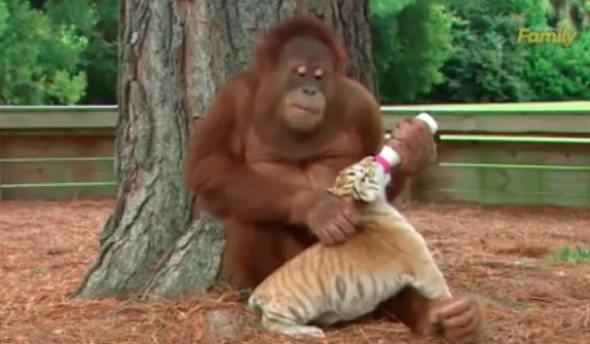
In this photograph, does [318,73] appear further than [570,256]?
No

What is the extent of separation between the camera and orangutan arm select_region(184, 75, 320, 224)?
359cm

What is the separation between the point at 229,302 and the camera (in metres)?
3.91

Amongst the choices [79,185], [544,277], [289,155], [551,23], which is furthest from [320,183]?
[551,23]

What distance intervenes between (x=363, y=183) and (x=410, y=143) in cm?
25

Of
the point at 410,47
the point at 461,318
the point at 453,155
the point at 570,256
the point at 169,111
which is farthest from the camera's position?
the point at 410,47

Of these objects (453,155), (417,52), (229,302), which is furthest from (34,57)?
(229,302)

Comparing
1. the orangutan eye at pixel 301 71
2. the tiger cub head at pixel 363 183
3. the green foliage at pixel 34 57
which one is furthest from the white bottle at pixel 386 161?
the green foliage at pixel 34 57

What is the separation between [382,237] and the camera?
11.6ft

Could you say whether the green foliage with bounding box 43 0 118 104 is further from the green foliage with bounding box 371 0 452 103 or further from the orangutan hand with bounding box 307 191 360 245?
the orangutan hand with bounding box 307 191 360 245

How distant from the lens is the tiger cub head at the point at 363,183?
349 cm

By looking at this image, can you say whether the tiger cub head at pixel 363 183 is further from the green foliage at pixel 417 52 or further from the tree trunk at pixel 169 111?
the green foliage at pixel 417 52

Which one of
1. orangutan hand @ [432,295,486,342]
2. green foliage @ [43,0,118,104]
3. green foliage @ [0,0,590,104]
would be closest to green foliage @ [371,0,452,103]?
green foliage @ [0,0,590,104]

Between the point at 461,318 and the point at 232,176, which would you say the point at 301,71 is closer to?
the point at 232,176

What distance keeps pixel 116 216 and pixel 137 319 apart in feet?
2.27
